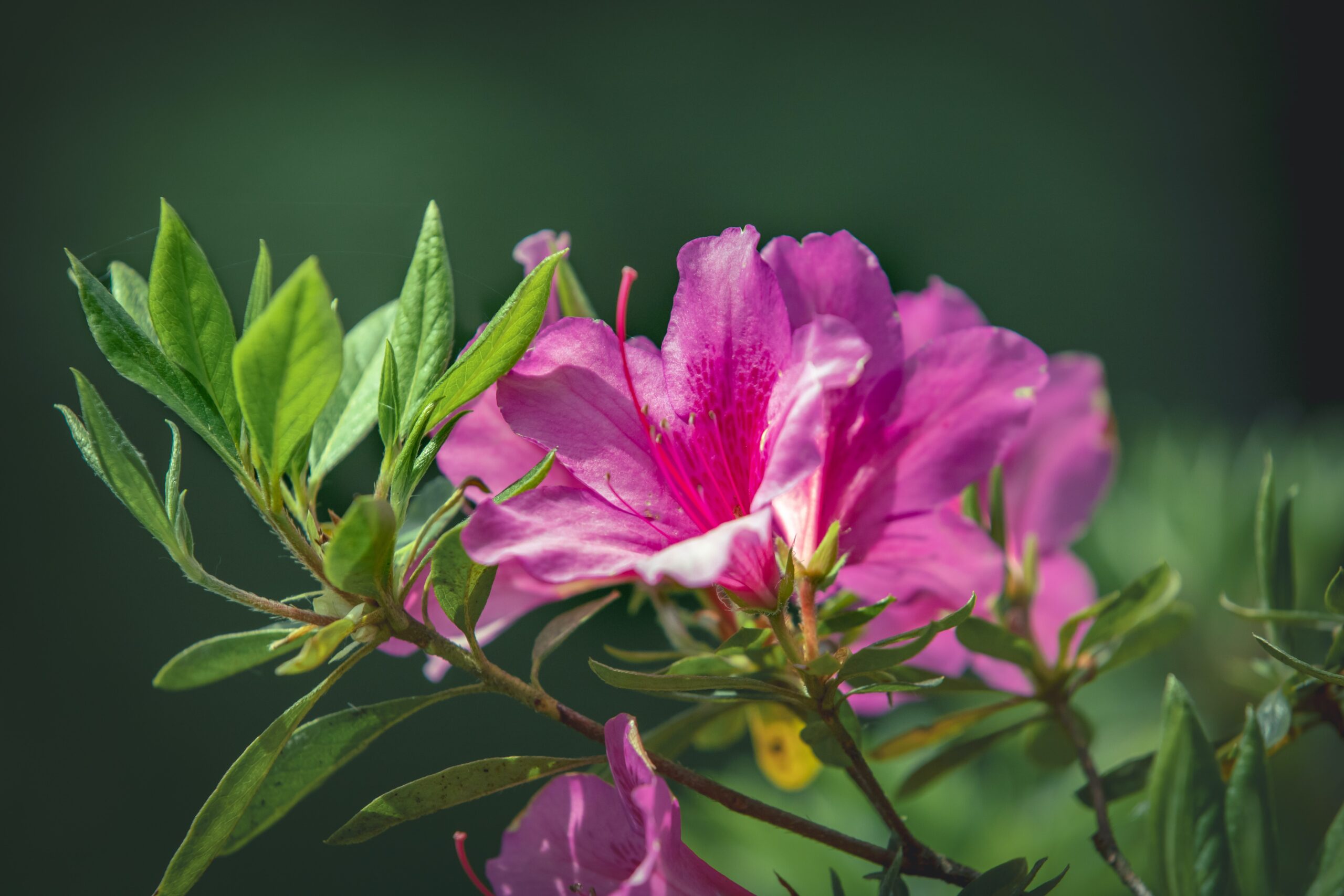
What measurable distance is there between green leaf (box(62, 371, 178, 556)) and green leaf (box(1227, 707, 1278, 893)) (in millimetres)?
490

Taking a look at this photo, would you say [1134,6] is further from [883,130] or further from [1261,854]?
[1261,854]

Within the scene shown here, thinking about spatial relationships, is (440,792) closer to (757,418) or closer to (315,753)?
(315,753)

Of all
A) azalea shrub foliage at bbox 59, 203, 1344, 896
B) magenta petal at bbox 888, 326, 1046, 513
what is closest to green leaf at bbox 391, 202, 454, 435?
azalea shrub foliage at bbox 59, 203, 1344, 896

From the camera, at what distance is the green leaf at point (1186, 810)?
1.51ft

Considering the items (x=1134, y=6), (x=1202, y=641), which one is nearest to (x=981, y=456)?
(x=1202, y=641)

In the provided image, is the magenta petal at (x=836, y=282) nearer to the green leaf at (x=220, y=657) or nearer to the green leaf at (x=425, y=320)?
the green leaf at (x=425, y=320)

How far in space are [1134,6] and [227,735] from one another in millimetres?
5327

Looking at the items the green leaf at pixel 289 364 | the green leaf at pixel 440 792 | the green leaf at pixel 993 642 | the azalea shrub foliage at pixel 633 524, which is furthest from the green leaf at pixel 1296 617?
the green leaf at pixel 289 364

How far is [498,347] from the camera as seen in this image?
428 millimetres

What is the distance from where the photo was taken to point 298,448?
1.47 ft

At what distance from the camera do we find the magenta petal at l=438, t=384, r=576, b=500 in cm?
54

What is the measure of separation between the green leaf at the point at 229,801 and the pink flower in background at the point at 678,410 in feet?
0.39

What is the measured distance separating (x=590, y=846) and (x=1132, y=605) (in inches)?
13.6

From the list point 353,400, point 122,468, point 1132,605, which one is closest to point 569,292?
point 353,400
